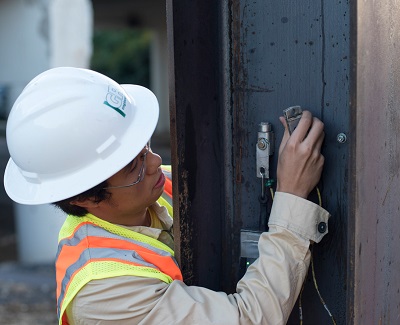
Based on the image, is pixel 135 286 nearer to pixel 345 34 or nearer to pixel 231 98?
pixel 231 98

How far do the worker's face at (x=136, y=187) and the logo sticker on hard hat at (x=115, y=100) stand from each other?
151mm

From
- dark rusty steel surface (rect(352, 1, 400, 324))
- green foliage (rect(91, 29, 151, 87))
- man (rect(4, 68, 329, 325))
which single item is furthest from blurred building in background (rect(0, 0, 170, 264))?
green foliage (rect(91, 29, 151, 87))

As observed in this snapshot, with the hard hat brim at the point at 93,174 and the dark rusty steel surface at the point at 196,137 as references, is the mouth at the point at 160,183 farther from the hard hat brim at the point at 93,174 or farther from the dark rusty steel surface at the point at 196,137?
the hard hat brim at the point at 93,174

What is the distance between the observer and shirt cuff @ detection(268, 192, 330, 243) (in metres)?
1.82

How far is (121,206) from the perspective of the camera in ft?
6.67

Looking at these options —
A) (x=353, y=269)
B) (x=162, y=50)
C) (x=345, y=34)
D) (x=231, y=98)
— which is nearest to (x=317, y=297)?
(x=353, y=269)

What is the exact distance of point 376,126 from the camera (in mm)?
1825

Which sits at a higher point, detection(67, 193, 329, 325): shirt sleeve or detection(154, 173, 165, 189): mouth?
detection(154, 173, 165, 189): mouth

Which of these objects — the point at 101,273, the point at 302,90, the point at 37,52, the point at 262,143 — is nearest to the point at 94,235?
the point at 101,273

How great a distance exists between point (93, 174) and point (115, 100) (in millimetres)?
246

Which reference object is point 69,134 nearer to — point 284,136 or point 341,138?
point 284,136

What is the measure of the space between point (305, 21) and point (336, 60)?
154mm

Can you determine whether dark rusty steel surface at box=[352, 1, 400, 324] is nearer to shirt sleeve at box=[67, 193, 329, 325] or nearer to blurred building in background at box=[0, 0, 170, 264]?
shirt sleeve at box=[67, 193, 329, 325]

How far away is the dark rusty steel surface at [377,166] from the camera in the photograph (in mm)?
1724
